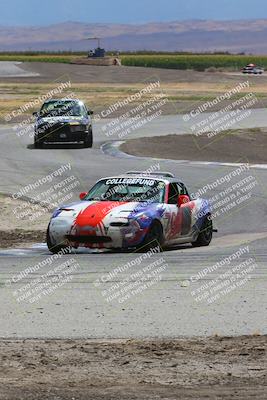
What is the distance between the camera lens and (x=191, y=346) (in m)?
8.78

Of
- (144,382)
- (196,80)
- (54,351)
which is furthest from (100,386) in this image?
(196,80)

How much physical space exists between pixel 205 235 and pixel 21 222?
184 inches

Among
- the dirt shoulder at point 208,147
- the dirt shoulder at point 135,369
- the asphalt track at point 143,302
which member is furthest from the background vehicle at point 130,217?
the dirt shoulder at point 208,147

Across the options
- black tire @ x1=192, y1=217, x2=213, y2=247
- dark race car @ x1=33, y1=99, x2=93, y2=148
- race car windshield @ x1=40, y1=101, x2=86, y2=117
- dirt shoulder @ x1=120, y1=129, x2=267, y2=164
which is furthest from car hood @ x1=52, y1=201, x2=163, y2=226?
race car windshield @ x1=40, y1=101, x2=86, y2=117

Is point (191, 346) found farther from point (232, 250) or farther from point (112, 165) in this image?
point (112, 165)

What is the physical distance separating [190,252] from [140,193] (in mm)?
1415

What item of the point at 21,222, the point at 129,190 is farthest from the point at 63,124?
the point at 129,190

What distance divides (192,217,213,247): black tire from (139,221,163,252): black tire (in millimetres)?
1585

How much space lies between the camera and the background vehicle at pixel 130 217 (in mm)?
15578

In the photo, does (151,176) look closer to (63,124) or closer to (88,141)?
(63,124)

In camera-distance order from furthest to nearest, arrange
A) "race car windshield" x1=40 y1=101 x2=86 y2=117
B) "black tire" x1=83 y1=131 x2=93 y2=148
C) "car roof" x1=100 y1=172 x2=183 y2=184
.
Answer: "black tire" x1=83 y1=131 x2=93 y2=148, "race car windshield" x1=40 y1=101 x2=86 y2=117, "car roof" x1=100 y1=172 x2=183 y2=184

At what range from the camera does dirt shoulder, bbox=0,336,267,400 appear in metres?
7.20

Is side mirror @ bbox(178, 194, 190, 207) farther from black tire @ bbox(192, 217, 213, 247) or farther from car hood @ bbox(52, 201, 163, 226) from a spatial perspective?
car hood @ bbox(52, 201, 163, 226)

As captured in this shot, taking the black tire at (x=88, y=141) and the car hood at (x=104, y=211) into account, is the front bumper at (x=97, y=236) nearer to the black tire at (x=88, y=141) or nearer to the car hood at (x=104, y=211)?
the car hood at (x=104, y=211)
